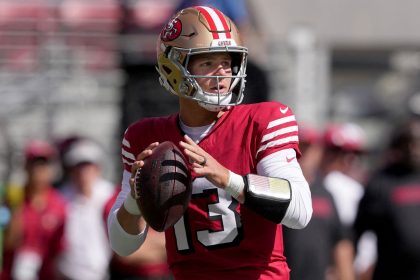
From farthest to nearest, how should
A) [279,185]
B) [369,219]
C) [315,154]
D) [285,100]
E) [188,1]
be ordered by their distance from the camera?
[285,100] < [188,1] < [315,154] < [369,219] < [279,185]

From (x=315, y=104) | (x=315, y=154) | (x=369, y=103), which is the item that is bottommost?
(x=369, y=103)

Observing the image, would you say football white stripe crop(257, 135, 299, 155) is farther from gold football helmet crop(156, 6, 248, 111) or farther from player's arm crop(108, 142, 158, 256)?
player's arm crop(108, 142, 158, 256)

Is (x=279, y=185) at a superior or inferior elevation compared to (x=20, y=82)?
superior

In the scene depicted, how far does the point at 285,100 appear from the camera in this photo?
11844 millimetres

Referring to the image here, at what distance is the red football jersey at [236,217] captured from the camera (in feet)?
14.7

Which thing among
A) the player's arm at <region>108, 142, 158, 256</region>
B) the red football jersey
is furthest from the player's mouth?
the player's arm at <region>108, 142, 158, 256</region>

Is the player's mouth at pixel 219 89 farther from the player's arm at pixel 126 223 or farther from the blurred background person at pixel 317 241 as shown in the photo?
the blurred background person at pixel 317 241

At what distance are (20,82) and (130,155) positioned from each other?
765 centimetres

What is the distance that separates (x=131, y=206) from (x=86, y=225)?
15.7 feet

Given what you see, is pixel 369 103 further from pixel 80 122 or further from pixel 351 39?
pixel 80 122

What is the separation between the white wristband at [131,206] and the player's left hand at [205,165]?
41cm

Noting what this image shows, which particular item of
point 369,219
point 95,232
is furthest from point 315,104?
point 369,219

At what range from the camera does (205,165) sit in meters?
4.20

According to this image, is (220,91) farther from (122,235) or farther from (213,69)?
(122,235)
